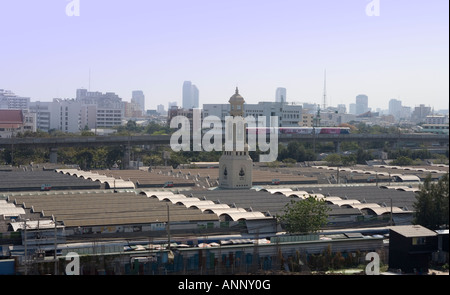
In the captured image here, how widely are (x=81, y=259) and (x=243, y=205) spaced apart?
749 cm

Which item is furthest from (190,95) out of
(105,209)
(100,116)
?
(105,209)

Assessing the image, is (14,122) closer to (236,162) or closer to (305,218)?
(236,162)

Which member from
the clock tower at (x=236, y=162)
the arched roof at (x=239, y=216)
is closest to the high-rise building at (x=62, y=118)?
the clock tower at (x=236, y=162)

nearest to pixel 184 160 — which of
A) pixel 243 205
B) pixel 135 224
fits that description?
pixel 243 205

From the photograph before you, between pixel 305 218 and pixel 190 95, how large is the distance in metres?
171

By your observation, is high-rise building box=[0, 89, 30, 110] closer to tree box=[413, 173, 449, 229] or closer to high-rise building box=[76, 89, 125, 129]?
high-rise building box=[76, 89, 125, 129]

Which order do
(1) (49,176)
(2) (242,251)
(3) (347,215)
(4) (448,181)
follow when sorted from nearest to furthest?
(4) (448,181) → (2) (242,251) → (3) (347,215) → (1) (49,176)

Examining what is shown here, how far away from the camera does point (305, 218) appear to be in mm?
19125

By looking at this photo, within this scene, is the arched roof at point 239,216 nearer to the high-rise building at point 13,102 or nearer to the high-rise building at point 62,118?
the high-rise building at point 62,118

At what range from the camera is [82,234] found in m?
18.2

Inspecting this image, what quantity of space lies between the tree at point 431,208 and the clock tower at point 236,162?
→ 8593 mm

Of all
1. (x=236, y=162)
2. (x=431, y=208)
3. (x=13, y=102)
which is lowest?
(x=431, y=208)

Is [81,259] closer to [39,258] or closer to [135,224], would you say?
[39,258]
